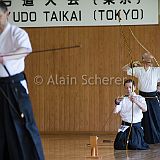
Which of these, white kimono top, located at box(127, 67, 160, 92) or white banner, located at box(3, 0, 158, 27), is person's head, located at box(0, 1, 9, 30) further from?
white banner, located at box(3, 0, 158, 27)

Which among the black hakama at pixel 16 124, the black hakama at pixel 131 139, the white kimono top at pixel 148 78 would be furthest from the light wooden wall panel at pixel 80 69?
the black hakama at pixel 16 124

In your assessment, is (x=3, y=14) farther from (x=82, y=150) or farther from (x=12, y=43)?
(x=82, y=150)

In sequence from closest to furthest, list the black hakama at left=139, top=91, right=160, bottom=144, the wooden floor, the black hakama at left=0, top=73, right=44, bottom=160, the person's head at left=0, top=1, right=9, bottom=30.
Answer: the person's head at left=0, top=1, right=9, bottom=30 < the black hakama at left=0, top=73, right=44, bottom=160 < the wooden floor < the black hakama at left=139, top=91, right=160, bottom=144

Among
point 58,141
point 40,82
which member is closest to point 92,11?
point 40,82

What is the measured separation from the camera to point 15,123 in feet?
10.5

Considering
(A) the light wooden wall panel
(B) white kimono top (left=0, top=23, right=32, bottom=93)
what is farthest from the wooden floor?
(B) white kimono top (left=0, top=23, right=32, bottom=93)

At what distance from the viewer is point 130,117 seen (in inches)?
249

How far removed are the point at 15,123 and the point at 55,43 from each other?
5225mm

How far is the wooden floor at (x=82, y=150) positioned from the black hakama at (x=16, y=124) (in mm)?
2357

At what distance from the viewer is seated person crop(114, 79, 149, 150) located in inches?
→ 248

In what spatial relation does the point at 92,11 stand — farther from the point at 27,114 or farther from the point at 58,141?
the point at 27,114

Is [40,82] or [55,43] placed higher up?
[55,43]

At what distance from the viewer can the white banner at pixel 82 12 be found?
26.8 ft

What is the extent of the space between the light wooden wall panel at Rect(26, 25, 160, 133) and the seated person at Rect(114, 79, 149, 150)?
181cm
